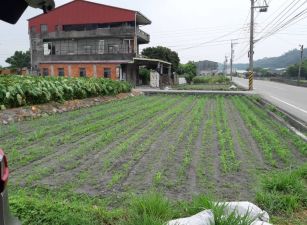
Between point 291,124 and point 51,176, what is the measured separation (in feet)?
29.1

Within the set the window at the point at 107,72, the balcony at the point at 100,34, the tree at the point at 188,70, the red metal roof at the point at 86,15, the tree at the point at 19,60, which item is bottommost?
the window at the point at 107,72

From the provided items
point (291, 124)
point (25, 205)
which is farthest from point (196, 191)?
point (291, 124)

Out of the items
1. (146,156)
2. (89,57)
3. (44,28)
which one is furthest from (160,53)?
(146,156)

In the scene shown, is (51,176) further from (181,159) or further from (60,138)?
(60,138)

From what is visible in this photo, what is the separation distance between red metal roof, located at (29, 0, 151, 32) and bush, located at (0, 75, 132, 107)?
998 inches

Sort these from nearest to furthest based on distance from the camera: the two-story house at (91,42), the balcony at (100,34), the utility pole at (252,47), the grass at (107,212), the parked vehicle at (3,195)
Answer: the parked vehicle at (3,195)
the grass at (107,212)
the utility pole at (252,47)
the two-story house at (91,42)
the balcony at (100,34)

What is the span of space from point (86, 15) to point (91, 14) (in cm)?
80

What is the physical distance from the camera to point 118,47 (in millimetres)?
43469

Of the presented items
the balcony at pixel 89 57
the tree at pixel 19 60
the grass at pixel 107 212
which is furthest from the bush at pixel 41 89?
the tree at pixel 19 60

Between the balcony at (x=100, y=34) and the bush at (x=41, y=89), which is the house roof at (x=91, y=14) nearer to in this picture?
the balcony at (x=100, y=34)

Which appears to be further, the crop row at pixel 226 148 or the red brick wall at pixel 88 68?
the red brick wall at pixel 88 68

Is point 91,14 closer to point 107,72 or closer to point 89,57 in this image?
point 89,57

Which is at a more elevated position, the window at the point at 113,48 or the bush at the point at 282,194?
the window at the point at 113,48

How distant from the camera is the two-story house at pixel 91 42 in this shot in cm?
4162
